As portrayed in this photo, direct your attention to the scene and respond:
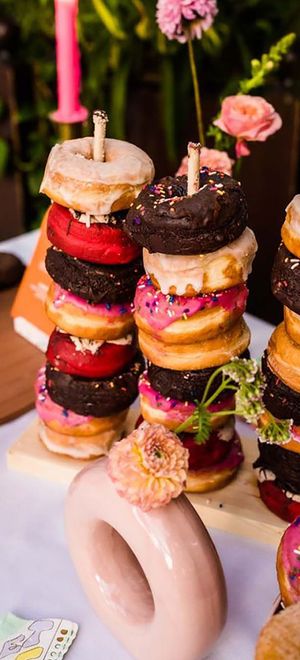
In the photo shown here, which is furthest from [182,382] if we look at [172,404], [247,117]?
[247,117]

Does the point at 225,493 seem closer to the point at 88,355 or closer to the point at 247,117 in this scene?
the point at 88,355

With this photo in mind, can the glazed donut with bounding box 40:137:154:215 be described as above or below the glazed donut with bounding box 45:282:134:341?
above

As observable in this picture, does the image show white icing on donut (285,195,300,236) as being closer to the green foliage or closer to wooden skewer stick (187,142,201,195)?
wooden skewer stick (187,142,201,195)

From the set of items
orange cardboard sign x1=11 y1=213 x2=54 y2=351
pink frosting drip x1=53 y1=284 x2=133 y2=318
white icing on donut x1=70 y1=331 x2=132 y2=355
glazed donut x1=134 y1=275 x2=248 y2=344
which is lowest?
orange cardboard sign x1=11 y1=213 x2=54 y2=351

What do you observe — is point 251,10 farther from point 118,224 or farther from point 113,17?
point 118,224

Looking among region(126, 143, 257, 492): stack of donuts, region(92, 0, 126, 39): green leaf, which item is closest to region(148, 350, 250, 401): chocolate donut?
region(126, 143, 257, 492): stack of donuts

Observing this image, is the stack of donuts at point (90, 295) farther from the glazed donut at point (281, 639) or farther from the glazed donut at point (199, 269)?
the glazed donut at point (281, 639)
